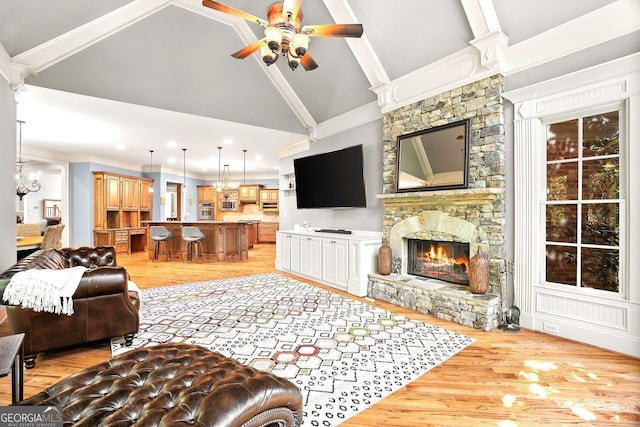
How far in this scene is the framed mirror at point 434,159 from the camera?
12.4 feet

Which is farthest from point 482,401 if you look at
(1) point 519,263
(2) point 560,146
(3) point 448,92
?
(3) point 448,92

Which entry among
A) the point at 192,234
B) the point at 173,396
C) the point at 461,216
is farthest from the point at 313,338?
the point at 192,234

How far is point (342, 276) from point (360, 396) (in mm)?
2871

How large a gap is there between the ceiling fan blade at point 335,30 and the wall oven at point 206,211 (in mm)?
10951

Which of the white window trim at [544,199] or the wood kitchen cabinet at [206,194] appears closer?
the white window trim at [544,199]

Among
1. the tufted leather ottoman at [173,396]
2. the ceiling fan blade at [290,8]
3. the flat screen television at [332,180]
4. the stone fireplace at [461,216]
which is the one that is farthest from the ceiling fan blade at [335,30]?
the tufted leather ottoman at [173,396]

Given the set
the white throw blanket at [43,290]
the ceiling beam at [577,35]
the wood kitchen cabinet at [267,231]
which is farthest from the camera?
the wood kitchen cabinet at [267,231]

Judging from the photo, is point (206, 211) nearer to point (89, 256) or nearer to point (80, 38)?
point (89, 256)

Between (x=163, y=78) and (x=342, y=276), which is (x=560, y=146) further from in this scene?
(x=163, y=78)

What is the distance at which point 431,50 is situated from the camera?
3.98 m

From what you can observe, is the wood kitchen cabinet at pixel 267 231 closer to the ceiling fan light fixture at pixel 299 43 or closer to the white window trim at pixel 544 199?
the ceiling fan light fixture at pixel 299 43

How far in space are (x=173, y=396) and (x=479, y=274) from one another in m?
3.15

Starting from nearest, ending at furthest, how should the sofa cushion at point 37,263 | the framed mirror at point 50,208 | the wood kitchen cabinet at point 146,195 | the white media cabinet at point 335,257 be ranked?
the sofa cushion at point 37,263, the white media cabinet at point 335,257, the wood kitchen cabinet at point 146,195, the framed mirror at point 50,208

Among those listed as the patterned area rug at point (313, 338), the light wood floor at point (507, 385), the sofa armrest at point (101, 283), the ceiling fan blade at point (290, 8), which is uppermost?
the ceiling fan blade at point (290, 8)
